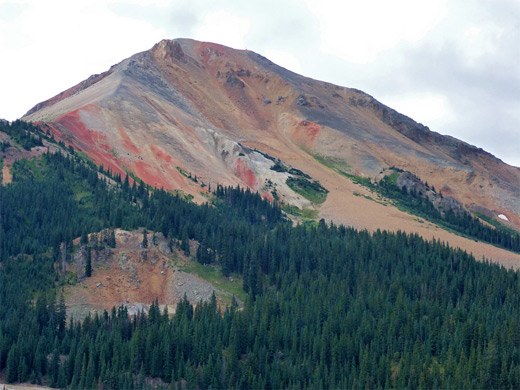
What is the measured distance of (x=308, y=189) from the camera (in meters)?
189

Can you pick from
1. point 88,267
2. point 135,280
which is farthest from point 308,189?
point 88,267

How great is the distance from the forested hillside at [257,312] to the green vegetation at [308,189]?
43.5 meters

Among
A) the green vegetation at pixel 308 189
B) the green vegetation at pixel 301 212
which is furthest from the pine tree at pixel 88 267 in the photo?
the green vegetation at pixel 308 189

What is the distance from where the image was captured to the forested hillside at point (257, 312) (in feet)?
276

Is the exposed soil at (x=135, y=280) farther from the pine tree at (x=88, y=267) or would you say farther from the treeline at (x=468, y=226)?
the treeline at (x=468, y=226)

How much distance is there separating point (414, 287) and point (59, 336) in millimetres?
49721

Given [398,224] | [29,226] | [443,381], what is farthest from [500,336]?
[398,224]

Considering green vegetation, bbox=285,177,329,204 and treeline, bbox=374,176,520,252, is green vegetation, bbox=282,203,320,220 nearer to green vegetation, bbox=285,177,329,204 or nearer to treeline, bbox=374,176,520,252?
green vegetation, bbox=285,177,329,204

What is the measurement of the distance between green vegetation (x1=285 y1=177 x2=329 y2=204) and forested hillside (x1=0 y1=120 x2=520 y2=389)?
1713 inches

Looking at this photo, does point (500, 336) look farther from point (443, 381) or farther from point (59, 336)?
point (59, 336)

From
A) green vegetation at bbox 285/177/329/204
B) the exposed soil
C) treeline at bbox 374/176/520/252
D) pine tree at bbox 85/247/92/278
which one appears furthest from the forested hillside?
treeline at bbox 374/176/520/252

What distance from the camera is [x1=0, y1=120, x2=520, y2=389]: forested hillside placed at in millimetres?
84062

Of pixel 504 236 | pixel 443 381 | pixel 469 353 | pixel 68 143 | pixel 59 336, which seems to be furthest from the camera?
pixel 504 236

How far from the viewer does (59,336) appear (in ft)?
307
